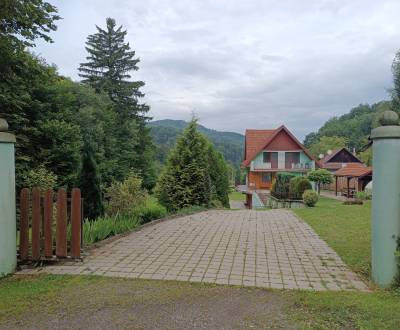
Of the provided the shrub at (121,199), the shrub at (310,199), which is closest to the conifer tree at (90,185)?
the shrub at (121,199)

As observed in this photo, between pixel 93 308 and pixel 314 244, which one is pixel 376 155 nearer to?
pixel 314 244

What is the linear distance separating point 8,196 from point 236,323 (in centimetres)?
344

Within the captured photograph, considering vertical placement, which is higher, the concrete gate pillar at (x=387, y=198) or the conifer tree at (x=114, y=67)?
the conifer tree at (x=114, y=67)

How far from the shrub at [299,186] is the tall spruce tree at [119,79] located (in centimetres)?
1646

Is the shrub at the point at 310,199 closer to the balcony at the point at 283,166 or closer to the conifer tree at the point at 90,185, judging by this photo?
the conifer tree at the point at 90,185

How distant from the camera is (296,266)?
5051 millimetres

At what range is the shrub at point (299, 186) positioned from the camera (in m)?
20.9

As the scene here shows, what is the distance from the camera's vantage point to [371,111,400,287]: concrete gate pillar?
396 centimetres

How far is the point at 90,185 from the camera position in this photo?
25.1 ft

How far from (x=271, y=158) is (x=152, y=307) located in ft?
116

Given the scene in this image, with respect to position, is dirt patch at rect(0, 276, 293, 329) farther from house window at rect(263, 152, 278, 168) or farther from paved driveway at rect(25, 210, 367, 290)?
house window at rect(263, 152, 278, 168)

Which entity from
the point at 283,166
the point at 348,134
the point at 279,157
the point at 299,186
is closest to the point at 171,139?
the point at 279,157

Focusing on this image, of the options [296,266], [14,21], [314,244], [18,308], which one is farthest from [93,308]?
[14,21]

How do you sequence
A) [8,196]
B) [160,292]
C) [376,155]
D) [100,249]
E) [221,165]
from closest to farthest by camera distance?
[160,292] < [376,155] < [8,196] < [100,249] < [221,165]
